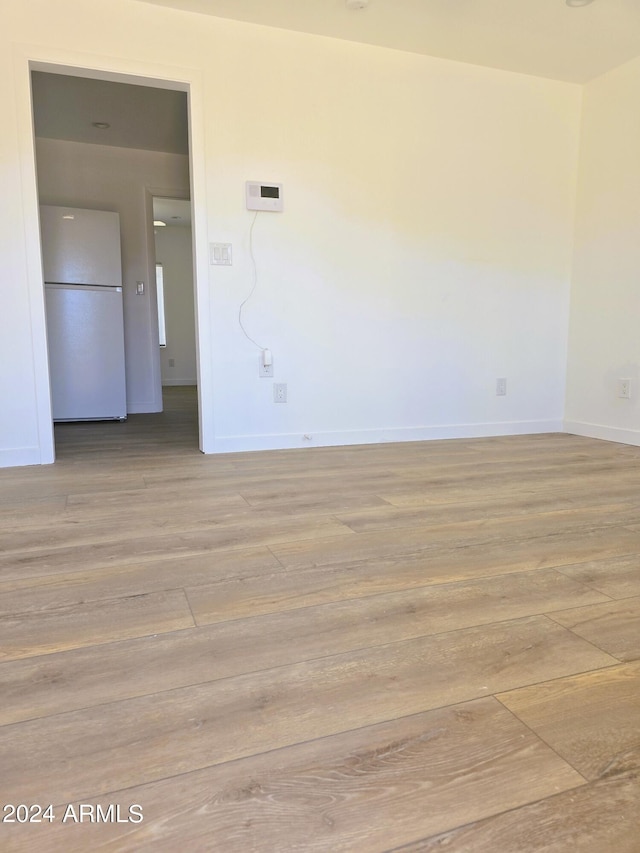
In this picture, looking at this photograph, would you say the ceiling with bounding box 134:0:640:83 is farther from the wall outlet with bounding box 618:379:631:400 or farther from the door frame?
the wall outlet with bounding box 618:379:631:400

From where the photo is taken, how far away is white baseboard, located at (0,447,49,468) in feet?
8.46

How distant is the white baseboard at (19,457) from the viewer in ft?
8.46

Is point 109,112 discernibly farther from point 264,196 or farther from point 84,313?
point 264,196

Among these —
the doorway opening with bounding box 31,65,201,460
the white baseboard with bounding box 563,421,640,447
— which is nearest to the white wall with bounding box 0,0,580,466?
the white baseboard with bounding box 563,421,640,447

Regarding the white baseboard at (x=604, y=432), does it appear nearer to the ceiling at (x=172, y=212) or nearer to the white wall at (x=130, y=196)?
the white wall at (x=130, y=196)

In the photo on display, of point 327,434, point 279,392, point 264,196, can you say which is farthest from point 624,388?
point 264,196

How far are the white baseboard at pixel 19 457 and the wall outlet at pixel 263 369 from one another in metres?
1.16

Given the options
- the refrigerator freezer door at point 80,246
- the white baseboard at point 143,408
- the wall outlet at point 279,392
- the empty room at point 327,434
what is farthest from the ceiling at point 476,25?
the white baseboard at point 143,408

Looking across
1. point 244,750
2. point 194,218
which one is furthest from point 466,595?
point 194,218

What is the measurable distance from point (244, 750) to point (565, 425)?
3507 mm

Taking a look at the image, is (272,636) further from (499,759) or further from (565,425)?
(565,425)

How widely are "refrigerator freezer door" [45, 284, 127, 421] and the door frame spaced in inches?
65.8

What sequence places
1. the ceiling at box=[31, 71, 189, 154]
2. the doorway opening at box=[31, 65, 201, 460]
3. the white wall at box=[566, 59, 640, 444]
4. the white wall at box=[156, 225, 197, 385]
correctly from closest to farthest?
the white wall at box=[566, 59, 640, 444]
the ceiling at box=[31, 71, 189, 154]
the doorway opening at box=[31, 65, 201, 460]
the white wall at box=[156, 225, 197, 385]

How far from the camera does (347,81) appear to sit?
291 cm
